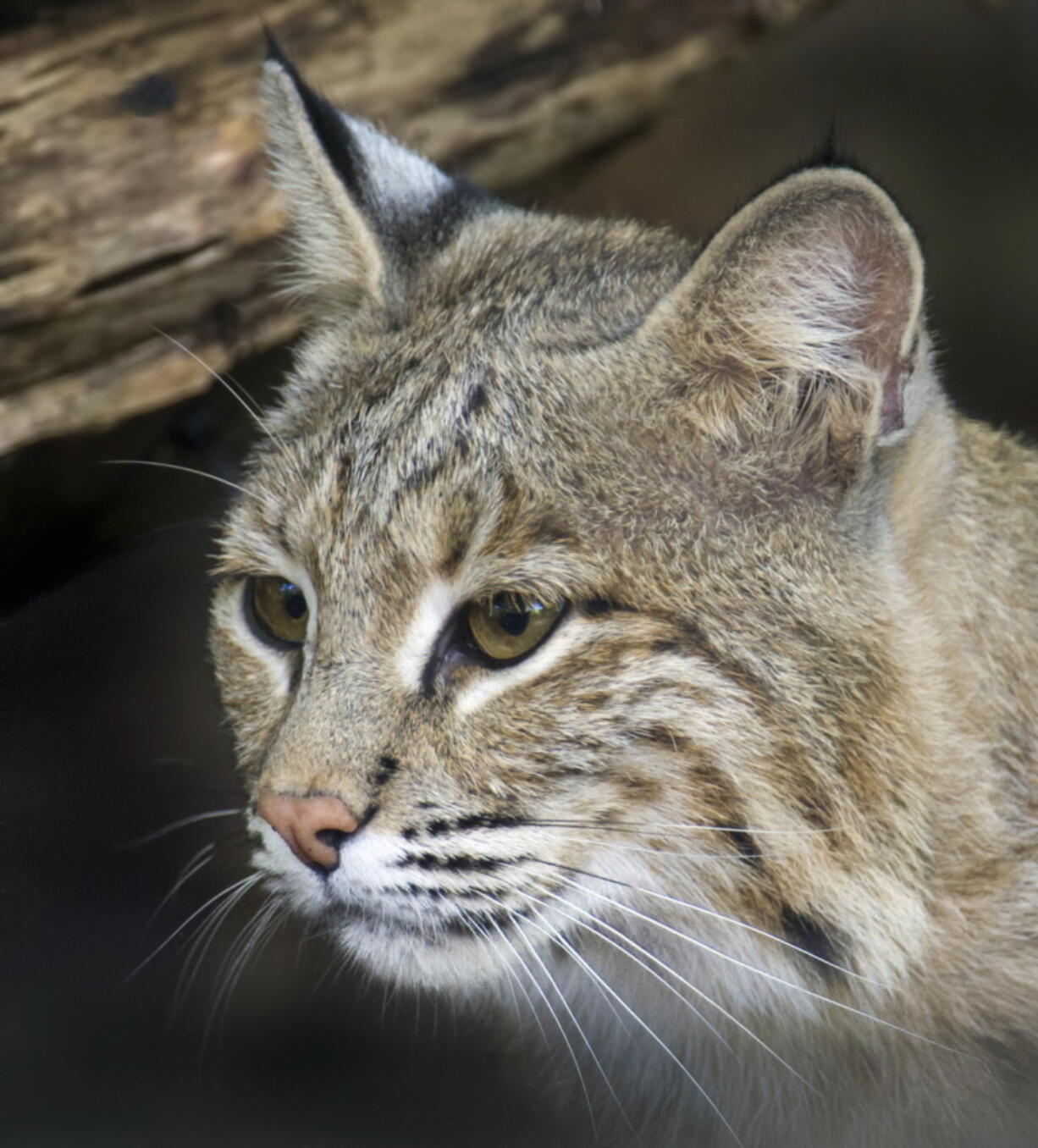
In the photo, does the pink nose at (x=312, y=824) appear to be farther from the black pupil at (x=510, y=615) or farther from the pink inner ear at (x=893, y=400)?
the pink inner ear at (x=893, y=400)

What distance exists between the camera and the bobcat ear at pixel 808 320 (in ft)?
6.37

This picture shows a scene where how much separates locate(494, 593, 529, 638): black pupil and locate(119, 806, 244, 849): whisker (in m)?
0.78

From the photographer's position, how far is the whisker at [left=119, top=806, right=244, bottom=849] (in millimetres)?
2615

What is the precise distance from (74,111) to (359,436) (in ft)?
3.42

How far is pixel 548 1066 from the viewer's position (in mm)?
2676

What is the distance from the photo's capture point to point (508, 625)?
2.14 m

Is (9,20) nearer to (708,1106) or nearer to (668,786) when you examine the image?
(668,786)

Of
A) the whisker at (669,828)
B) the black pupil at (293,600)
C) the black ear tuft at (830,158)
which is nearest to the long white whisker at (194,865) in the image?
the black pupil at (293,600)

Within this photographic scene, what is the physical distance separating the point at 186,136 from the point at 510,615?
1456 millimetres

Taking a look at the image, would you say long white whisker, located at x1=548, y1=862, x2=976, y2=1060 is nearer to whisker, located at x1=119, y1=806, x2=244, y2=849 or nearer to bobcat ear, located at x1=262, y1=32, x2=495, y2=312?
whisker, located at x1=119, y1=806, x2=244, y2=849

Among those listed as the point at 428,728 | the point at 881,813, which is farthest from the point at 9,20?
the point at 881,813

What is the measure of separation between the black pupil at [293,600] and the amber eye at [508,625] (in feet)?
1.47

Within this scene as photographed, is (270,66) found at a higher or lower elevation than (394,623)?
higher

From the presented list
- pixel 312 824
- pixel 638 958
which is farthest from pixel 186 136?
pixel 638 958
